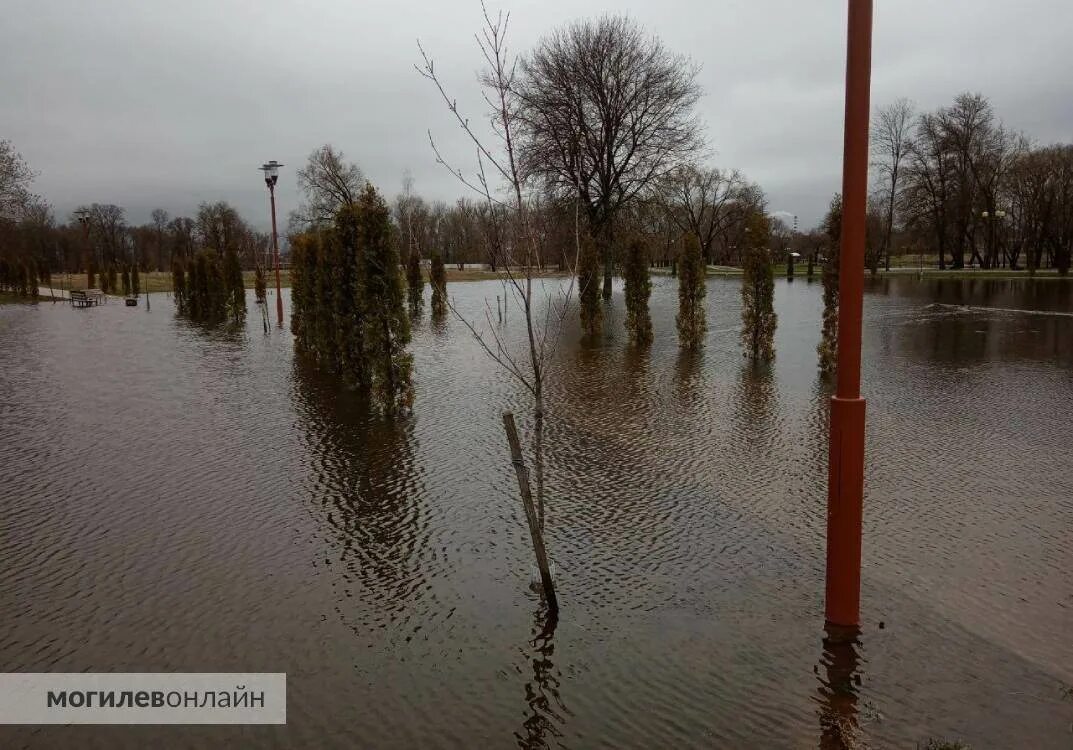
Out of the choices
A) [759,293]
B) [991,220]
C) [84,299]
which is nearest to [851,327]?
[759,293]

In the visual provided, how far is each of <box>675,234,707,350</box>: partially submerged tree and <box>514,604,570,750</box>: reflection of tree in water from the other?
13.5 m

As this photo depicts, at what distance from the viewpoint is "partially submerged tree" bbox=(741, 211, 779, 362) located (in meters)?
15.3

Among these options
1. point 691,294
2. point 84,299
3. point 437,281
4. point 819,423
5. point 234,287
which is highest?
point 437,281

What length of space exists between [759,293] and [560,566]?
11.5 meters

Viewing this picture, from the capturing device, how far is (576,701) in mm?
3809

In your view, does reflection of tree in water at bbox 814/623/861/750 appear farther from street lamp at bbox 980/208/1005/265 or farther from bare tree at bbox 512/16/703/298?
street lamp at bbox 980/208/1005/265

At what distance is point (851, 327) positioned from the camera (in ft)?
13.1

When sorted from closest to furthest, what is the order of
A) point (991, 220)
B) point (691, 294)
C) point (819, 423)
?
point (819, 423) → point (691, 294) → point (991, 220)

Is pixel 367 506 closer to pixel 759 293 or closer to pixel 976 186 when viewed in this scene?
pixel 759 293

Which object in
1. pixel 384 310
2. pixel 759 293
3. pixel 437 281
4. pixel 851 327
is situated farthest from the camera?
pixel 437 281

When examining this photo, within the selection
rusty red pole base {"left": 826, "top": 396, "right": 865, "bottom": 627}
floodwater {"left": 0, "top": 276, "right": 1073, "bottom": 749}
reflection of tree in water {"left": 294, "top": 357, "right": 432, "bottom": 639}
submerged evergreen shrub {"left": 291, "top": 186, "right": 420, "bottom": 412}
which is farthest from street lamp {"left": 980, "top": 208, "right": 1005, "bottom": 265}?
rusty red pole base {"left": 826, "top": 396, "right": 865, "bottom": 627}

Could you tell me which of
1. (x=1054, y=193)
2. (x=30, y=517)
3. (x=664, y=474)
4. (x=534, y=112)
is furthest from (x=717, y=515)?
(x=1054, y=193)

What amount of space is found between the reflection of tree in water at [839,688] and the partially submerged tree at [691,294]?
1329cm

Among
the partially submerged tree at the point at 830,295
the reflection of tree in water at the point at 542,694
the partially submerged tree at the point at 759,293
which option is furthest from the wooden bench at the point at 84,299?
the reflection of tree in water at the point at 542,694
